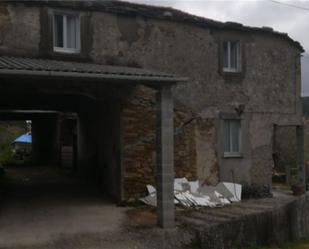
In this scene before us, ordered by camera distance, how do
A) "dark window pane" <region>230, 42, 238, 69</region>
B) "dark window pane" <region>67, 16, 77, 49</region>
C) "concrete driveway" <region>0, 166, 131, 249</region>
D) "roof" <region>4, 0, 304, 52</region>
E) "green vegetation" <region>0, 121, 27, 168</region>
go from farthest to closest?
"green vegetation" <region>0, 121, 27, 168</region> → "dark window pane" <region>230, 42, 238, 69</region> → "dark window pane" <region>67, 16, 77, 49</region> → "roof" <region>4, 0, 304, 52</region> → "concrete driveway" <region>0, 166, 131, 249</region>

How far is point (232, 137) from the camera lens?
615 inches

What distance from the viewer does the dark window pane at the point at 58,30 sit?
1265 cm

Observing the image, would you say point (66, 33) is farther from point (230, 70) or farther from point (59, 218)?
point (230, 70)

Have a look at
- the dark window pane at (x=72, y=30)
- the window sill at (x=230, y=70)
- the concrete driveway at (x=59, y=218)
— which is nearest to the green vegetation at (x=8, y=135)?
the concrete driveway at (x=59, y=218)

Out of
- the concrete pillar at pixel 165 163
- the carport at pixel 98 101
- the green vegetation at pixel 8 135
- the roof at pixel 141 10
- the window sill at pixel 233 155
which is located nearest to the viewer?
the carport at pixel 98 101

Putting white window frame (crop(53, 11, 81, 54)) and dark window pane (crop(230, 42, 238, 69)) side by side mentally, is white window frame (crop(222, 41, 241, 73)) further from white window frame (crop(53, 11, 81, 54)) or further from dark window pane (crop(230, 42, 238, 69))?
white window frame (crop(53, 11, 81, 54))

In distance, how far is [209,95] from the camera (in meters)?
14.9

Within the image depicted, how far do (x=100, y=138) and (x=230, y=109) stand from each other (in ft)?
14.8

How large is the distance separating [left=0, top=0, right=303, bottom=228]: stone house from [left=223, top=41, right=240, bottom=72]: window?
34 mm

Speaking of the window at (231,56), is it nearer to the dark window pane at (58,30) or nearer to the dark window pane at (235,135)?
the dark window pane at (235,135)

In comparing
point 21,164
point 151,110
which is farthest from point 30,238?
point 21,164

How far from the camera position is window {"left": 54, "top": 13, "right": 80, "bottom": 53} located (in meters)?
12.7

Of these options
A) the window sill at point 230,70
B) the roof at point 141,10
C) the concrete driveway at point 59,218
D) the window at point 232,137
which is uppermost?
the roof at point 141,10

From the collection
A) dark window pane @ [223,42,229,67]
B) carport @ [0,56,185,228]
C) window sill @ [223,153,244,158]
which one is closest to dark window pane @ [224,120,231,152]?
window sill @ [223,153,244,158]
